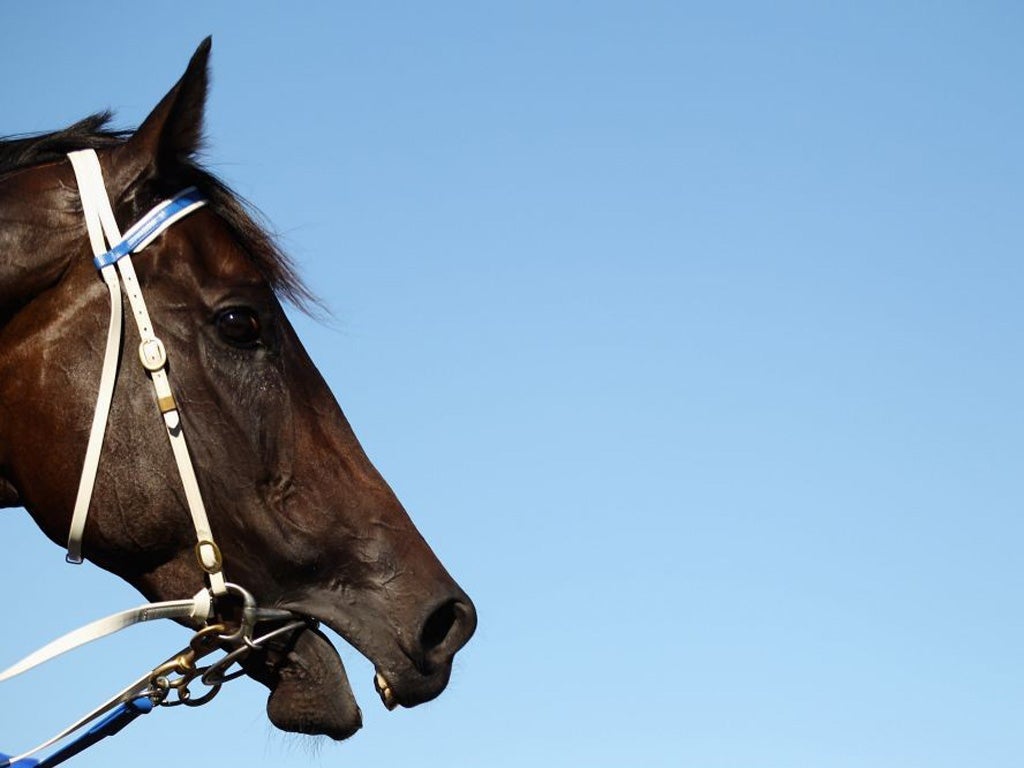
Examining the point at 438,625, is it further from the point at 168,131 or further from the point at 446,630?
the point at 168,131

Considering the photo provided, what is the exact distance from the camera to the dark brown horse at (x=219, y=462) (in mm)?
4812

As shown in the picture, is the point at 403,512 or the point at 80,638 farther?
the point at 403,512

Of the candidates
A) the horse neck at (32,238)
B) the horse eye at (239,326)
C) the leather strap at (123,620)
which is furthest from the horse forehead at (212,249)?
the leather strap at (123,620)

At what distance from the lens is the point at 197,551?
15.8 ft

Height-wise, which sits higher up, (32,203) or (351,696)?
(32,203)

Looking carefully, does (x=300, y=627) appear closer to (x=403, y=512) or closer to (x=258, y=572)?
(x=258, y=572)

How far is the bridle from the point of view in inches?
188

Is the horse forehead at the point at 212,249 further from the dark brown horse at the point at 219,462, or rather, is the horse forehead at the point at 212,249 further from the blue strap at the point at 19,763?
the blue strap at the point at 19,763

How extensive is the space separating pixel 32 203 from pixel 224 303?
81 centimetres

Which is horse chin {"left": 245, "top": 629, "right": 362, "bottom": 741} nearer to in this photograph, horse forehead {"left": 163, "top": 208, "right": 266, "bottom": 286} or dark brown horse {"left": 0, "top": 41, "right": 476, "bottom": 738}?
dark brown horse {"left": 0, "top": 41, "right": 476, "bottom": 738}

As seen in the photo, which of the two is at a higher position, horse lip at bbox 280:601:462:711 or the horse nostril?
the horse nostril

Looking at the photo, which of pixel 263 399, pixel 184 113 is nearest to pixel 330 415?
pixel 263 399

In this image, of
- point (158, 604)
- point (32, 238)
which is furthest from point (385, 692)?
point (32, 238)

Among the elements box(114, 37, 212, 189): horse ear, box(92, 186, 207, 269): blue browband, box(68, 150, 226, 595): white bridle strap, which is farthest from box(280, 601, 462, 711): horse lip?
box(114, 37, 212, 189): horse ear
